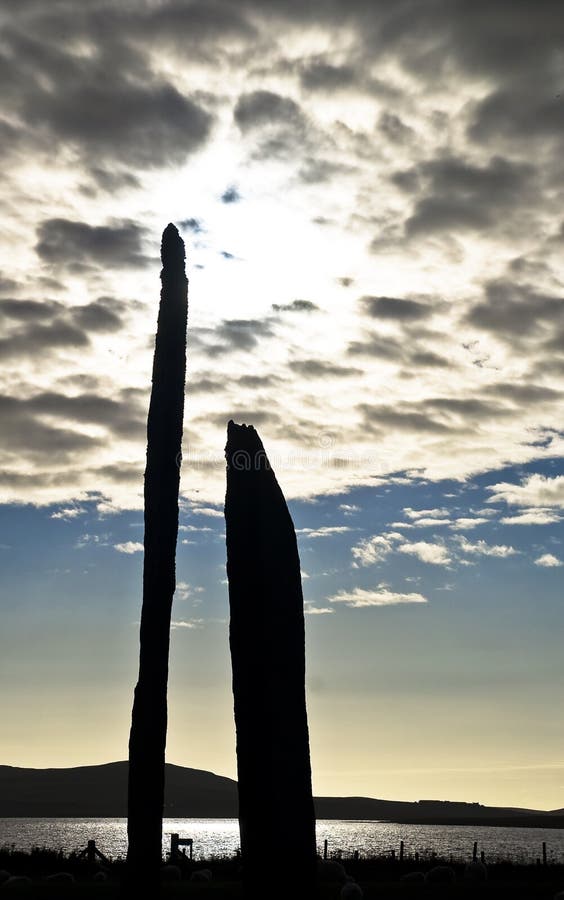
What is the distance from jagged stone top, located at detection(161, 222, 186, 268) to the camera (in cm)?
1817

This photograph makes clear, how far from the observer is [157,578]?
15.9 meters

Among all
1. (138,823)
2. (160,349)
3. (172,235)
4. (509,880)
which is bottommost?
(509,880)

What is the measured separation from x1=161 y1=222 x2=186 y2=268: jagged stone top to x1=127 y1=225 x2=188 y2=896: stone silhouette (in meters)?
0.02

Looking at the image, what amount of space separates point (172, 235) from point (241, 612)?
7119mm

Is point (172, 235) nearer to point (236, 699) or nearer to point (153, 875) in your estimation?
point (236, 699)

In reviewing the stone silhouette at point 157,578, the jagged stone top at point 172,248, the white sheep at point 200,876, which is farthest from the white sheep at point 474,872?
the jagged stone top at point 172,248

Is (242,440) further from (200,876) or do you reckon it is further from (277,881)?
(200,876)

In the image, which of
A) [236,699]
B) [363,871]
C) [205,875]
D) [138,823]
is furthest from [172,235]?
[363,871]

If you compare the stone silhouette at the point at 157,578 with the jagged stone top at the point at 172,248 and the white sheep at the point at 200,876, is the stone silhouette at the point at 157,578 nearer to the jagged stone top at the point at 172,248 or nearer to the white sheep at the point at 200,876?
the jagged stone top at the point at 172,248

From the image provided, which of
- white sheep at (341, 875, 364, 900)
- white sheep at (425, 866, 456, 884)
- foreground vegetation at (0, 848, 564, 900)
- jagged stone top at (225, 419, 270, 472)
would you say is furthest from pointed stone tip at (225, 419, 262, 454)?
white sheep at (425, 866, 456, 884)

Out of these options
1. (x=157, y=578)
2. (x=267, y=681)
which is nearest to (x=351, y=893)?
(x=267, y=681)

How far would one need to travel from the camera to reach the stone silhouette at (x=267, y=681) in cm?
1487

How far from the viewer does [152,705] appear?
15.4 metres

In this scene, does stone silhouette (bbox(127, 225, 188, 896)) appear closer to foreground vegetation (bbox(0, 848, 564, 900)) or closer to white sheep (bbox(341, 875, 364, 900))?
foreground vegetation (bbox(0, 848, 564, 900))
